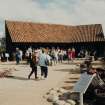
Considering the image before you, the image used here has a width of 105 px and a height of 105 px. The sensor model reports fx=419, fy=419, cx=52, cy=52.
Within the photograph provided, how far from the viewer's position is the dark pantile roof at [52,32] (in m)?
56.9

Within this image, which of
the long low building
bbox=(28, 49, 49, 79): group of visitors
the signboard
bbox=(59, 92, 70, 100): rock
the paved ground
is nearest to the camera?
the signboard

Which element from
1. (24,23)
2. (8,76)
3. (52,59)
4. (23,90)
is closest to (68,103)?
(23,90)

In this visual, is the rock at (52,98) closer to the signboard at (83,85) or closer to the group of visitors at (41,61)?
the signboard at (83,85)

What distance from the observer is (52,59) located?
41156 mm

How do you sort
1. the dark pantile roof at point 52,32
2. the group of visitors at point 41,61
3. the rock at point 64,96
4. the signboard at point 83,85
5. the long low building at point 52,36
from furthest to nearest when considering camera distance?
the dark pantile roof at point 52,32 → the long low building at point 52,36 → the group of visitors at point 41,61 → the rock at point 64,96 → the signboard at point 83,85

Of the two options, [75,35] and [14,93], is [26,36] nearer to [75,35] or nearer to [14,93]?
[75,35]

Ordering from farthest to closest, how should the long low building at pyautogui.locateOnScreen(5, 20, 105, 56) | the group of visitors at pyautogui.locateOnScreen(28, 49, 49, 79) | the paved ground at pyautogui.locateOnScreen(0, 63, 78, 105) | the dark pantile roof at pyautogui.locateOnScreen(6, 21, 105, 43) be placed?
the dark pantile roof at pyautogui.locateOnScreen(6, 21, 105, 43), the long low building at pyautogui.locateOnScreen(5, 20, 105, 56), the group of visitors at pyautogui.locateOnScreen(28, 49, 49, 79), the paved ground at pyautogui.locateOnScreen(0, 63, 78, 105)

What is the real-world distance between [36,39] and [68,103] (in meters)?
41.8

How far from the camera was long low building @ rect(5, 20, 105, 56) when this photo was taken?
185 ft

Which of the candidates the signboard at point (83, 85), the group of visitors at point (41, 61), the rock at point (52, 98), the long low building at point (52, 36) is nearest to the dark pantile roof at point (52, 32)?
the long low building at point (52, 36)

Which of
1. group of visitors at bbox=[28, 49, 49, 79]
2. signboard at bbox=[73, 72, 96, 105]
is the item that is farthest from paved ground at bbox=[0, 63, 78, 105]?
signboard at bbox=[73, 72, 96, 105]

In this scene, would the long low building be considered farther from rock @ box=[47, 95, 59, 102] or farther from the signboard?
the signboard

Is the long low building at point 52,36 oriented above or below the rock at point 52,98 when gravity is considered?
above

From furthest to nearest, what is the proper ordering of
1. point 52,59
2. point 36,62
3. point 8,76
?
point 52,59, point 8,76, point 36,62
